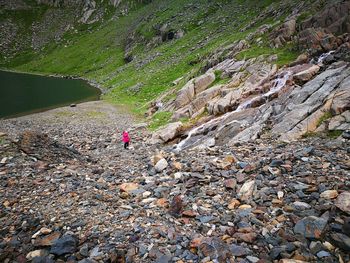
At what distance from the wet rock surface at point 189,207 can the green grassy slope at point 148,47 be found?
23069 mm

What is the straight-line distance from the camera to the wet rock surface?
30.9 ft

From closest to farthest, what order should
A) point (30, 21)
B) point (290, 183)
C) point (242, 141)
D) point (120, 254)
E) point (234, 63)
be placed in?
1. point (120, 254)
2. point (290, 183)
3. point (242, 141)
4. point (234, 63)
5. point (30, 21)

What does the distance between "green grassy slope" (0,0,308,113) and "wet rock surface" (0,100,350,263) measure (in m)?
23.1

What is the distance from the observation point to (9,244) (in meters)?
11.0

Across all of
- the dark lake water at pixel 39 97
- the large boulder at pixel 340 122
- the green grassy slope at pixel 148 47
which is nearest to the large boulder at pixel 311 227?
the large boulder at pixel 340 122

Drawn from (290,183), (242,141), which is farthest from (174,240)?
(242,141)

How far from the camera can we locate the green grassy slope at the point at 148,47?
59.0 metres

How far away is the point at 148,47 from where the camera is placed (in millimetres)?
104688

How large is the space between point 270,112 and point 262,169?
984 centimetres

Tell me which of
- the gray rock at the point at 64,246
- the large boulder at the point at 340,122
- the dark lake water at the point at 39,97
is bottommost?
the large boulder at the point at 340,122

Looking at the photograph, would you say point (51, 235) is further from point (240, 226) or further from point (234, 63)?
point (234, 63)

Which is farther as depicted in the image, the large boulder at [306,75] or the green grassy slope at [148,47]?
the green grassy slope at [148,47]

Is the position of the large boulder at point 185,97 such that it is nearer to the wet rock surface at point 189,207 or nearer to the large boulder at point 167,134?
the large boulder at point 167,134

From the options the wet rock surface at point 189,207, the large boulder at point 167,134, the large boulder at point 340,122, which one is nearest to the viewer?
the wet rock surface at point 189,207
